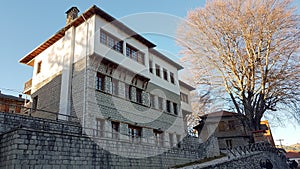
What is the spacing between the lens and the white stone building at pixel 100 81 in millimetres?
13070

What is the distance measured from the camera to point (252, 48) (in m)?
17.5

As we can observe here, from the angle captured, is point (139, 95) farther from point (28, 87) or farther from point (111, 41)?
point (28, 87)

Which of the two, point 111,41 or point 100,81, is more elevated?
point 111,41

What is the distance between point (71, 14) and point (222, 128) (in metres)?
24.5

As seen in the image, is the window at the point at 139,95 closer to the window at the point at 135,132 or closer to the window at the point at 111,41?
the window at the point at 135,132

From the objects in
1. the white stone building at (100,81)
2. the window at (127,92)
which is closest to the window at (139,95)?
the white stone building at (100,81)

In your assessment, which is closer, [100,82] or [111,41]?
[100,82]

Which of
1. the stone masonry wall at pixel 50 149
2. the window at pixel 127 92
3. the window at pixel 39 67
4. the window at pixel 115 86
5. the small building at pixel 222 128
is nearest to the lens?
the stone masonry wall at pixel 50 149

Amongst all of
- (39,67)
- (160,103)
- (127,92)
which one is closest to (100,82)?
(127,92)

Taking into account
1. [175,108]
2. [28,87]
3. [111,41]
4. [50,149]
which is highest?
[111,41]

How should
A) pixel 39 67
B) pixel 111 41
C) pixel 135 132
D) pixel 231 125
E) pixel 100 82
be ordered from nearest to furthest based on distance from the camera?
1. pixel 100 82
2. pixel 111 41
3. pixel 135 132
4. pixel 39 67
5. pixel 231 125

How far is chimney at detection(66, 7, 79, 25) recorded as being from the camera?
53.6 feet

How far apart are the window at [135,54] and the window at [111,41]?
33.5 inches

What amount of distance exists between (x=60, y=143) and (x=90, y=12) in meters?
8.98
